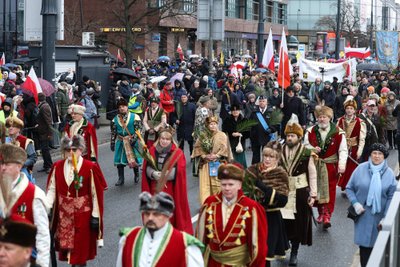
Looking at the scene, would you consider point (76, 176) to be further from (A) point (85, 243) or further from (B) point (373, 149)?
(B) point (373, 149)

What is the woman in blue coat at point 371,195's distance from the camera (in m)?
8.94

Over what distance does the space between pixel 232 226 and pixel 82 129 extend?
6.42 m

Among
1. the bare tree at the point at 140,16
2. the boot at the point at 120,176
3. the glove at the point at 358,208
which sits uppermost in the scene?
the bare tree at the point at 140,16

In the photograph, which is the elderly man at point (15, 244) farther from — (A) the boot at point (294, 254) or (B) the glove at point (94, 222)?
(A) the boot at point (294, 254)

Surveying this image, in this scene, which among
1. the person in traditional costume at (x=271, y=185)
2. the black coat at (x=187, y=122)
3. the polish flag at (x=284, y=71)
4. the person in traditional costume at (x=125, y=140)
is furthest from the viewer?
the polish flag at (x=284, y=71)

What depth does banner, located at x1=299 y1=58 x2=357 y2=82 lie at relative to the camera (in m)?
30.7

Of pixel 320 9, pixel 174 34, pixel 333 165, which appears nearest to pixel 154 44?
pixel 174 34

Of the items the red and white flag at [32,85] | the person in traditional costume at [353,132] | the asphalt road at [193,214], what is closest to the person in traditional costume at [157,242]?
the asphalt road at [193,214]

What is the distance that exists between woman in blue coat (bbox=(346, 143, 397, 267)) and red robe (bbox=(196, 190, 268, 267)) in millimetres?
2014

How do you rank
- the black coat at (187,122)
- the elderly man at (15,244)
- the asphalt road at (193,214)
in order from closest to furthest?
the elderly man at (15,244) < the asphalt road at (193,214) < the black coat at (187,122)

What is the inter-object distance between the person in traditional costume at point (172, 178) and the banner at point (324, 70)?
21177mm

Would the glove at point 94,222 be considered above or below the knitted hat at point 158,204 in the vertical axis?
below

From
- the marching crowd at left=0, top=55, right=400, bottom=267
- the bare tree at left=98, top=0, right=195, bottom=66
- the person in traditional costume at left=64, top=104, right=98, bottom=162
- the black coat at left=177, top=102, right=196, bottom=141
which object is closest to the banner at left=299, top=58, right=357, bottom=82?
the bare tree at left=98, top=0, right=195, bottom=66

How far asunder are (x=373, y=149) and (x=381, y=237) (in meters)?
3.92
